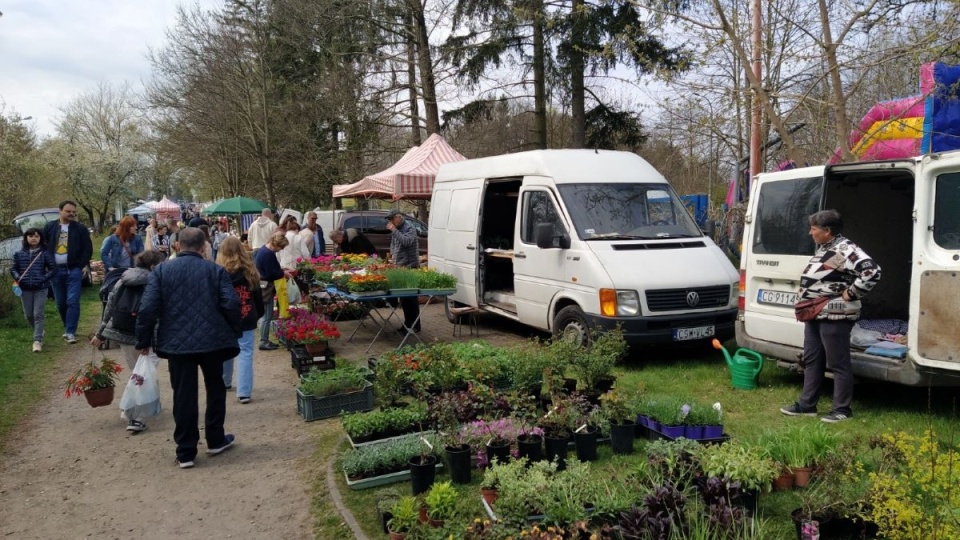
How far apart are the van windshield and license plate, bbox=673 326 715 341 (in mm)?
1263

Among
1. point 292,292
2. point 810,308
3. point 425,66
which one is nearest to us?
point 810,308

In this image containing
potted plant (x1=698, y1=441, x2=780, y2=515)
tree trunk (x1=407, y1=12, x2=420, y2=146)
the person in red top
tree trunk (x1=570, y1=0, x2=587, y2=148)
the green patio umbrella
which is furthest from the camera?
the green patio umbrella

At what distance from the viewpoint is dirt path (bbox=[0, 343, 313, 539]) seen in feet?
14.2

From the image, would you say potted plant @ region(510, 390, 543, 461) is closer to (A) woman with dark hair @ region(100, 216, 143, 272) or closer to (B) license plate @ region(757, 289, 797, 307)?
(B) license plate @ region(757, 289, 797, 307)

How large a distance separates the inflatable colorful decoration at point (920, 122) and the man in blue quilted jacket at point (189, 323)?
643cm

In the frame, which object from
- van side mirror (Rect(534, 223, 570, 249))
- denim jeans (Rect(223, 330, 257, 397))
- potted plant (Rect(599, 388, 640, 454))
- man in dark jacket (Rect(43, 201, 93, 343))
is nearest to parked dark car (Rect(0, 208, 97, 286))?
man in dark jacket (Rect(43, 201, 93, 343))

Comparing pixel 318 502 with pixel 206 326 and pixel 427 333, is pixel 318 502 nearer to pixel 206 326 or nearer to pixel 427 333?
pixel 206 326

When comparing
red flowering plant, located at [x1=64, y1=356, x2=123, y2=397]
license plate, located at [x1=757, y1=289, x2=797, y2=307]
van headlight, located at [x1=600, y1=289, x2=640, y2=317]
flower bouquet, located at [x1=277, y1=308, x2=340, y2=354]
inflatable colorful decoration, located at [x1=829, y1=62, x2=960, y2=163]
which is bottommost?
red flowering plant, located at [x1=64, y1=356, x2=123, y2=397]

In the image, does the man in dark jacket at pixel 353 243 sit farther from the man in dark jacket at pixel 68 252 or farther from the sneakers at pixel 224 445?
the sneakers at pixel 224 445

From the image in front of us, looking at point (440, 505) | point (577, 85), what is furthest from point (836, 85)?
point (577, 85)

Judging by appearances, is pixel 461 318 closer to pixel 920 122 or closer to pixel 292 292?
pixel 292 292

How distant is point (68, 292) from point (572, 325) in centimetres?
764

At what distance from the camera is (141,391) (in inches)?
241

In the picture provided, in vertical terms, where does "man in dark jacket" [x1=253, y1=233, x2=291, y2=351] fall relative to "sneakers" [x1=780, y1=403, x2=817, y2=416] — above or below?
above
